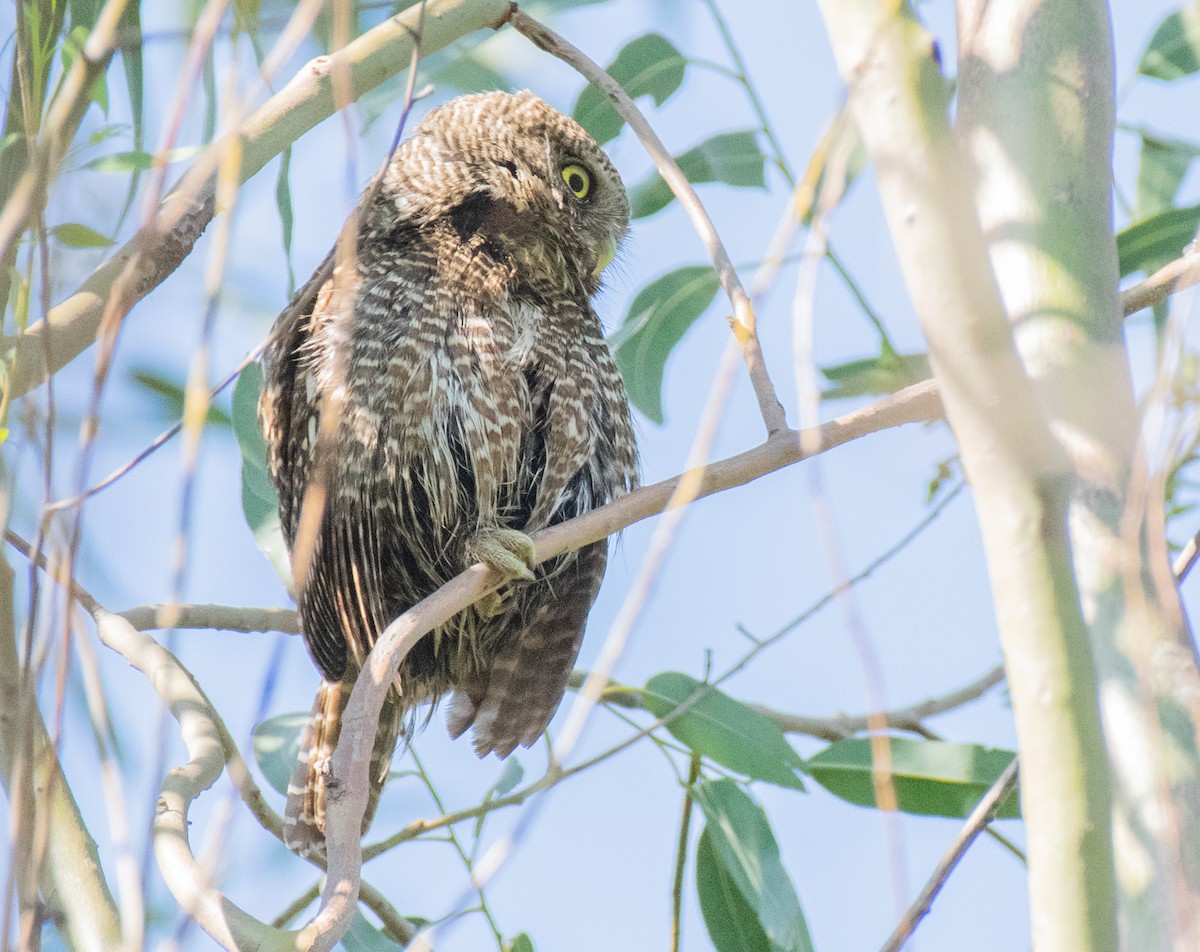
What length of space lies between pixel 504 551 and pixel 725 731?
0.62 metres

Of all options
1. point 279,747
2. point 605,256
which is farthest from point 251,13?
point 279,747

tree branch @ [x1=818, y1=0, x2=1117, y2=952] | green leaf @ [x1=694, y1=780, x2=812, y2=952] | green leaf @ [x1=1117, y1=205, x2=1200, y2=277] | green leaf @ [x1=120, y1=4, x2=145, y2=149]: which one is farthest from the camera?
green leaf @ [x1=1117, y1=205, x2=1200, y2=277]

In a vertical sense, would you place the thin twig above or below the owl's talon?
below

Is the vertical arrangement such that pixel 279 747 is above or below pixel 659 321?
below

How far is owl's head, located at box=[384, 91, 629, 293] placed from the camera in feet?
10.3

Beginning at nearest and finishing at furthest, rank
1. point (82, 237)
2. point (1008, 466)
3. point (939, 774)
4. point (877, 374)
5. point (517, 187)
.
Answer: point (1008, 466) < point (82, 237) < point (939, 774) < point (877, 374) < point (517, 187)

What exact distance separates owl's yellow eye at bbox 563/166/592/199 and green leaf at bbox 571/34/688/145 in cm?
13

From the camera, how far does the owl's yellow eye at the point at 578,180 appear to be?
3.42 meters

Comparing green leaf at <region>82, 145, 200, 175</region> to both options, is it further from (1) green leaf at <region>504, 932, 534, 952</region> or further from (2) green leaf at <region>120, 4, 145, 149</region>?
(1) green leaf at <region>504, 932, 534, 952</region>

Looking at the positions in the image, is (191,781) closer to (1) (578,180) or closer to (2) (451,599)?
(2) (451,599)

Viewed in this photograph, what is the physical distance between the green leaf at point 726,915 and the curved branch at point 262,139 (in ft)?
5.44

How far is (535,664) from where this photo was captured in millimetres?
3146

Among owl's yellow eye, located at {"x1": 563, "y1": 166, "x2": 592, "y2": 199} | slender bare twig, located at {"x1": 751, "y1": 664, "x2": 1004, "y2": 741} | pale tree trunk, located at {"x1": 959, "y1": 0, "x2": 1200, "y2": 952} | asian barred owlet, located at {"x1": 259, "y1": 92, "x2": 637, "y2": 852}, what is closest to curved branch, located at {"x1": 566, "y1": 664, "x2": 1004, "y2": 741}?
slender bare twig, located at {"x1": 751, "y1": 664, "x2": 1004, "y2": 741}

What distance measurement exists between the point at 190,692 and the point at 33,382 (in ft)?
2.13
